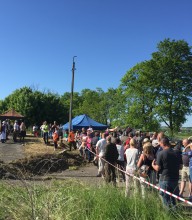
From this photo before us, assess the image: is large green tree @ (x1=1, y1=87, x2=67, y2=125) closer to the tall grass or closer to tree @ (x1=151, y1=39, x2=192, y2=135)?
tree @ (x1=151, y1=39, x2=192, y2=135)

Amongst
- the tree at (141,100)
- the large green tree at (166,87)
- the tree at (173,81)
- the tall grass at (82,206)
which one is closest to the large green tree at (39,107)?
the tree at (141,100)

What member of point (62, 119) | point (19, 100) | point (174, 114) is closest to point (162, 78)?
point (174, 114)

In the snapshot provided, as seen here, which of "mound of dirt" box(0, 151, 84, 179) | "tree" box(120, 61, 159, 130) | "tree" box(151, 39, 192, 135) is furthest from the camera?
"tree" box(120, 61, 159, 130)

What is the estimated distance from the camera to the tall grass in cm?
568

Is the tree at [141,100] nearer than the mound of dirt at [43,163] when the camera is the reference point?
No

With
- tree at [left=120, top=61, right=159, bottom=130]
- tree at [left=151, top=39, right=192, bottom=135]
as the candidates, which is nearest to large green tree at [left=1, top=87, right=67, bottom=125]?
tree at [left=120, top=61, right=159, bottom=130]

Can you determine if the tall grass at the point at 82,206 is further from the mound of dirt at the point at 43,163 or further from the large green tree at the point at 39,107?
the large green tree at the point at 39,107

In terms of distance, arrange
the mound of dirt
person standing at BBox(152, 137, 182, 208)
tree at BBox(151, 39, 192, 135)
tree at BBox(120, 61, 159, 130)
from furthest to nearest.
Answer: tree at BBox(120, 61, 159, 130), tree at BBox(151, 39, 192, 135), the mound of dirt, person standing at BBox(152, 137, 182, 208)

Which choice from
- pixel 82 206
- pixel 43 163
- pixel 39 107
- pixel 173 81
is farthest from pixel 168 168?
pixel 39 107

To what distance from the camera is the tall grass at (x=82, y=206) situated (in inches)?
224

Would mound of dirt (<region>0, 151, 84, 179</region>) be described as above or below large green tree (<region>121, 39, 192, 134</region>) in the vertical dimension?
below

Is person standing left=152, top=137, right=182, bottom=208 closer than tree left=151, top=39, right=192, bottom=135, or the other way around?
person standing left=152, top=137, right=182, bottom=208

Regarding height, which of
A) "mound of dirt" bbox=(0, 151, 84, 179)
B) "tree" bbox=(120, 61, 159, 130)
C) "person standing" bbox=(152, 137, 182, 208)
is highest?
"tree" bbox=(120, 61, 159, 130)

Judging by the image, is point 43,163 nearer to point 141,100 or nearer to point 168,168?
point 168,168
